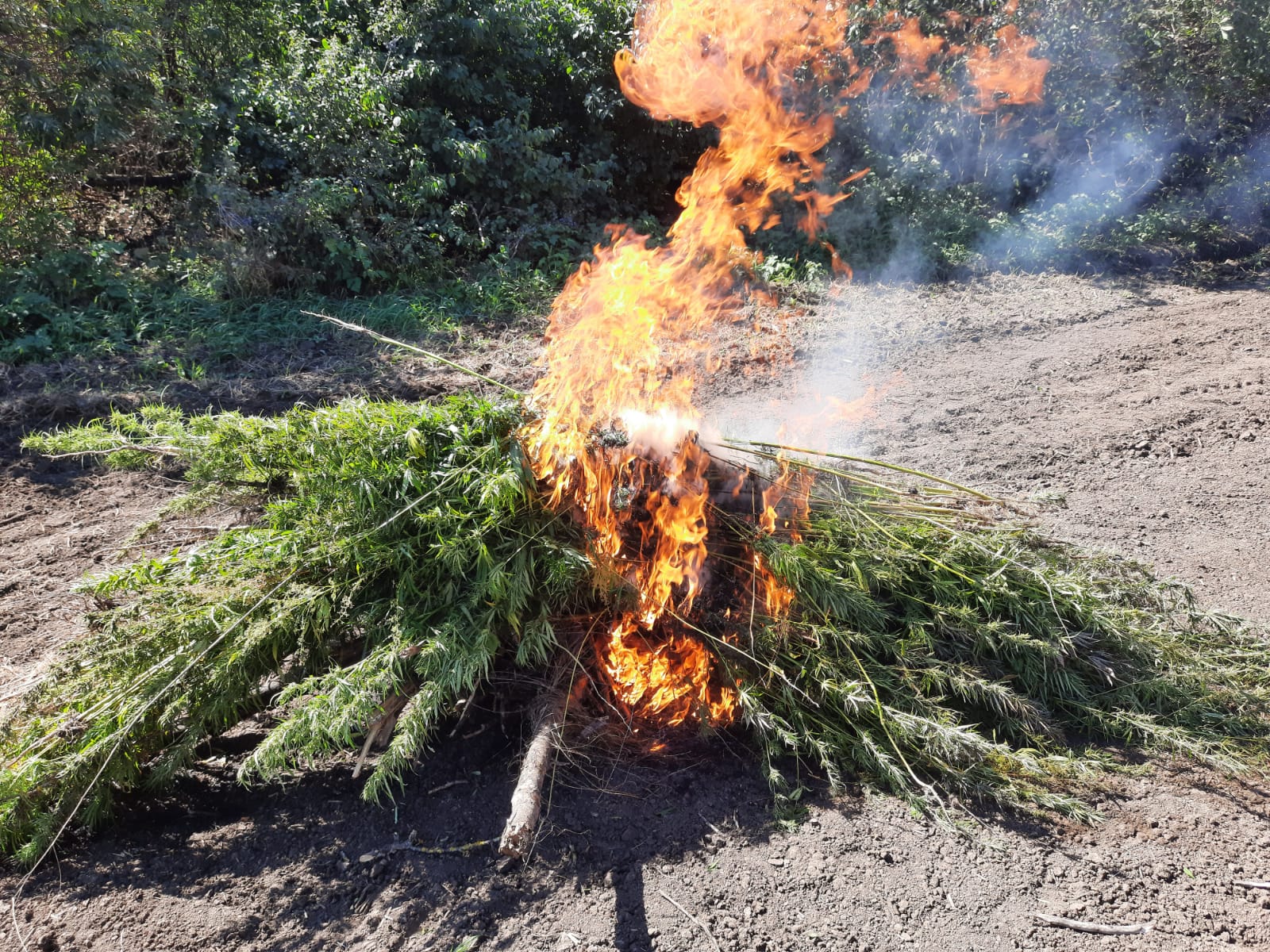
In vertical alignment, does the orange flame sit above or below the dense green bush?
above

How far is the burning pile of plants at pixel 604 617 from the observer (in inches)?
110

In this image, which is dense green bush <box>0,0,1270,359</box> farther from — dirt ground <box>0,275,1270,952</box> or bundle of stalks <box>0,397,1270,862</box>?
bundle of stalks <box>0,397,1270,862</box>

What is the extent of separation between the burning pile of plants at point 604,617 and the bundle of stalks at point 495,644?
1 centimetres

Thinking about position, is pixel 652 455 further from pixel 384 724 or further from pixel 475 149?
pixel 475 149

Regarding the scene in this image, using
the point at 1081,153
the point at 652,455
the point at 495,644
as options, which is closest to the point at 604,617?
the point at 495,644

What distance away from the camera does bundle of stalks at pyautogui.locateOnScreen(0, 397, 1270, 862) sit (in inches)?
109

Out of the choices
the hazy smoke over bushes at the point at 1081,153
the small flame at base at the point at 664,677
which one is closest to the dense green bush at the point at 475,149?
the hazy smoke over bushes at the point at 1081,153

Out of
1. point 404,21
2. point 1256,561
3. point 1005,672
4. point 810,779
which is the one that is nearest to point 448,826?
point 810,779

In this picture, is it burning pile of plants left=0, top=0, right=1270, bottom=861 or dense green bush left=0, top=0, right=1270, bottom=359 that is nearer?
burning pile of plants left=0, top=0, right=1270, bottom=861

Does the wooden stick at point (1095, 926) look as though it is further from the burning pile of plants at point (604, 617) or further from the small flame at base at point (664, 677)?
the small flame at base at point (664, 677)

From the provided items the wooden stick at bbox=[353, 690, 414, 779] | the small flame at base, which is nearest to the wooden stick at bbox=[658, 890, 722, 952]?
the small flame at base

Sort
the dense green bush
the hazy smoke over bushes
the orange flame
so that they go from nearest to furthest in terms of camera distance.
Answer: the dense green bush
the hazy smoke over bushes
the orange flame

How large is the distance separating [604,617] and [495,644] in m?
0.61

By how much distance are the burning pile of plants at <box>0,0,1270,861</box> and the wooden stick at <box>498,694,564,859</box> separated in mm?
13
